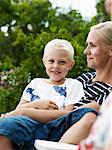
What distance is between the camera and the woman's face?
8.30ft

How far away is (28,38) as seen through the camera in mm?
4316

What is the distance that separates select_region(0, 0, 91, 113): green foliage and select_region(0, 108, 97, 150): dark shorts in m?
1.62

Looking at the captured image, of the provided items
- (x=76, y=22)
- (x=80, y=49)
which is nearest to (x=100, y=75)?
(x=80, y=49)

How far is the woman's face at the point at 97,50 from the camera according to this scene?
2529mm

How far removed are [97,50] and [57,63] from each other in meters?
0.25

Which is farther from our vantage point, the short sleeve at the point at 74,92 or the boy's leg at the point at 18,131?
the short sleeve at the point at 74,92

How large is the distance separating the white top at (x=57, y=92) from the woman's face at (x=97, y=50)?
0.16m

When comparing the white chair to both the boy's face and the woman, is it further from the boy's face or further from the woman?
the boy's face

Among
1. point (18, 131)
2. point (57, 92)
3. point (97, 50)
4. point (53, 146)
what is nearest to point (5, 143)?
point (18, 131)

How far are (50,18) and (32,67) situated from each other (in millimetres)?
885

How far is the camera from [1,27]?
4.94 meters

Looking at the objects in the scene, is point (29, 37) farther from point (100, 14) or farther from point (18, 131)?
point (18, 131)

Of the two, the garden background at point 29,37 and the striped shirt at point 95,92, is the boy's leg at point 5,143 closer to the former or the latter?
the striped shirt at point 95,92

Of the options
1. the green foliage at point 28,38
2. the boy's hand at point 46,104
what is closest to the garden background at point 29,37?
the green foliage at point 28,38
